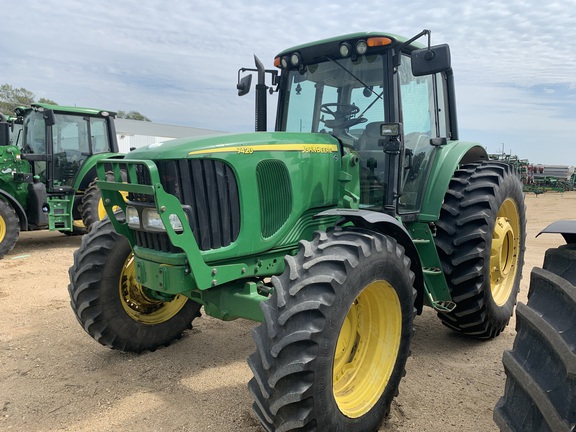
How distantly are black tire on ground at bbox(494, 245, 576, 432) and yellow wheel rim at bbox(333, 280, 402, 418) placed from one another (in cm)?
100

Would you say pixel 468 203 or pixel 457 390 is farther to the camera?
pixel 468 203

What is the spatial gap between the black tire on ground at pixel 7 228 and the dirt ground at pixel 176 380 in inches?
125

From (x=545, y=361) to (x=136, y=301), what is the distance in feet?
9.88

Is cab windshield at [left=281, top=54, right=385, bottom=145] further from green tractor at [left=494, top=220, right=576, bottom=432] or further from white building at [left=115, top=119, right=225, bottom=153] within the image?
white building at [left=115, top=119, right=225, bottom=153]

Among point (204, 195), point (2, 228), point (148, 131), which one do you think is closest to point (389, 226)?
point (204, 195)

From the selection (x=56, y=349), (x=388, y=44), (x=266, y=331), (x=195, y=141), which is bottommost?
(x=56, y=349)

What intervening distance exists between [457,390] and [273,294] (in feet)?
5.61

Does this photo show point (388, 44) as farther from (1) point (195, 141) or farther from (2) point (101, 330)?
(2) point (101, 330)

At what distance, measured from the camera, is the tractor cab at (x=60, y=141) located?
8773 millimetres

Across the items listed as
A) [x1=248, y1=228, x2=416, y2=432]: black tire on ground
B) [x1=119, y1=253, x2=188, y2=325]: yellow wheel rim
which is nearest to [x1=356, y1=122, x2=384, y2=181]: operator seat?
[x1=248, y1=228, x2=416, y2=432]: black tire on ground

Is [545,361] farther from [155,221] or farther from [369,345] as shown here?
[155,221]

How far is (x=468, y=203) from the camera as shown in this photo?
3.97 meters

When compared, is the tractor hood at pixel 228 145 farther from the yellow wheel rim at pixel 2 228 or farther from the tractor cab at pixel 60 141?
the tractor cab at pixel 60 141

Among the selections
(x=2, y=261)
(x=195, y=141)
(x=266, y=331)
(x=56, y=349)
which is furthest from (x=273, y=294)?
(x=2, y=261)
